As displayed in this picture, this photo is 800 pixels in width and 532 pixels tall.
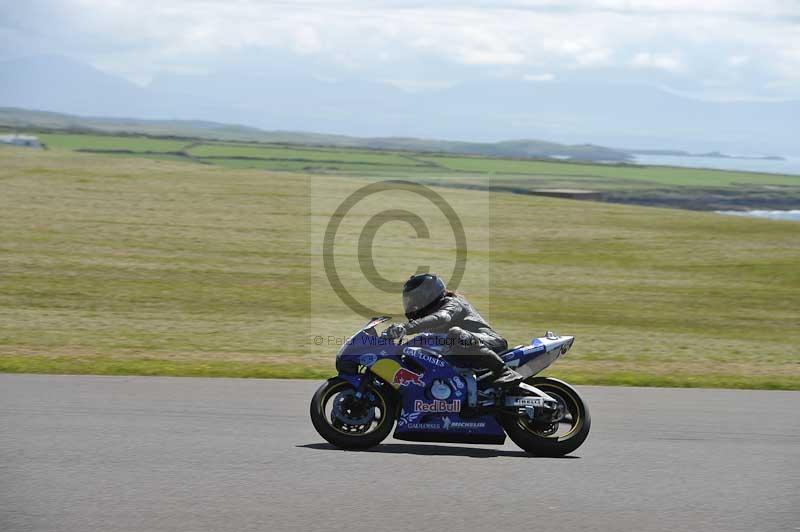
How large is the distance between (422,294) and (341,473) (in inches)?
65.2

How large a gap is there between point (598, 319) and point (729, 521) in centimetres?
1425

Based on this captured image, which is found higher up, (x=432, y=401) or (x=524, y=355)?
(x=524, y=355)

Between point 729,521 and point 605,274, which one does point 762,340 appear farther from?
point 729,521

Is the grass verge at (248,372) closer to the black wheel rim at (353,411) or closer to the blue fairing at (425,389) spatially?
the black wheel rim at (353,411)

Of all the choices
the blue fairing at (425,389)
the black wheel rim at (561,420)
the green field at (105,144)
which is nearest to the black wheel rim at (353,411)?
the blue fairing at (425,389)

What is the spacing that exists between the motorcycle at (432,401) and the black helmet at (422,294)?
231mm

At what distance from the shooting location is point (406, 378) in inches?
333

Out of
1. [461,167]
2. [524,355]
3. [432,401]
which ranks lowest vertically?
[432,401]

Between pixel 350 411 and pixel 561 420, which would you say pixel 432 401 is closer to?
pixel 350 411

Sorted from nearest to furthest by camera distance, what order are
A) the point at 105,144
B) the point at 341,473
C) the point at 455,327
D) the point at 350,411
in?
the point at 341,473, the point at 455,327, the point at 350,411, the point at 105,144

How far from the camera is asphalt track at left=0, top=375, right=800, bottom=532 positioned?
21.4 feet

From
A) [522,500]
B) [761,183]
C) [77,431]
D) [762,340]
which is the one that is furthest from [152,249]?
[761,183]

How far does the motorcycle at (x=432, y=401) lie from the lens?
845 centimetres

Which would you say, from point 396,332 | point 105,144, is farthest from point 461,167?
point 396,332
